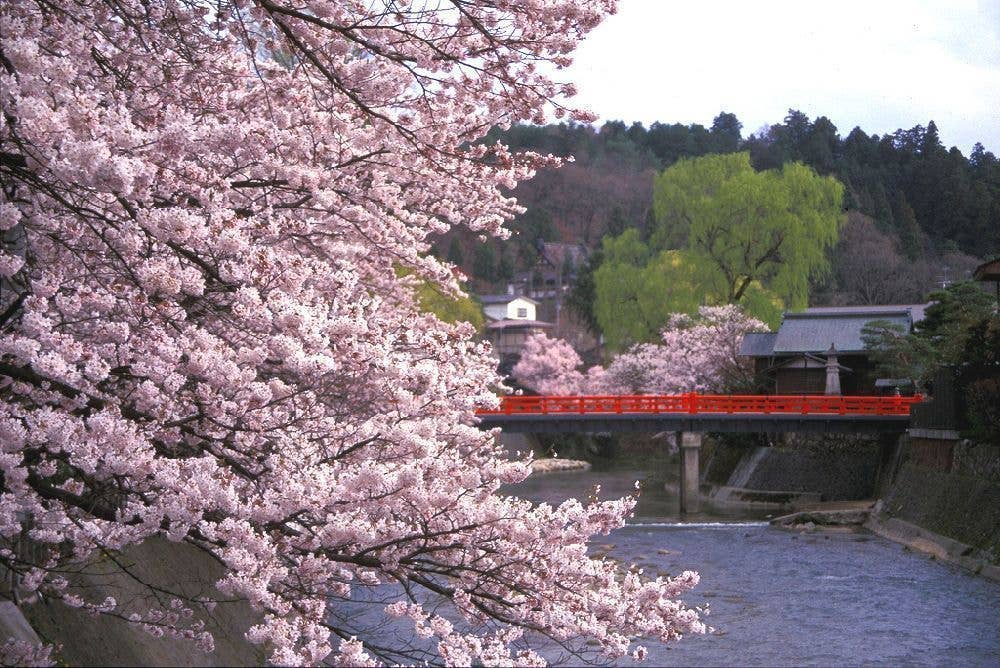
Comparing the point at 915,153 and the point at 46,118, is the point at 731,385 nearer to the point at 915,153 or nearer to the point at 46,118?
the point at 915,153

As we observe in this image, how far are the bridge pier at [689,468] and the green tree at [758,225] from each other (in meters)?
9.46

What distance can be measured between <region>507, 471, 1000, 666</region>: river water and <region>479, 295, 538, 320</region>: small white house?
180 feet

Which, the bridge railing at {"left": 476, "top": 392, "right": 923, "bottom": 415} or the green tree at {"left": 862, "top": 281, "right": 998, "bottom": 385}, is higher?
the green tree at {"left": 862, "top": 281, "right": 998, "bottom": 385}

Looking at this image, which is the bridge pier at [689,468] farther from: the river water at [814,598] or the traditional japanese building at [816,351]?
the traditional japanese building at [816,351]

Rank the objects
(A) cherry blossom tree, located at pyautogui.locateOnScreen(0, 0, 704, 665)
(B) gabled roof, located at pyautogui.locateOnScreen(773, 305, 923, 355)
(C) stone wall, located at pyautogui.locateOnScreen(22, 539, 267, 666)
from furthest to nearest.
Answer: (B) gabled roof, located at pyautogui.locateOnScreen(773, 305, 923, 355) < (C) stone wall, located at pyautogui.locateOnScreen(22, 539, 267, 666) < (A) cherry blossom tree, located at pyautogui.locateOnScreen(0, 0, 704, 665)

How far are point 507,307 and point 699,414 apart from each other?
50.8 m

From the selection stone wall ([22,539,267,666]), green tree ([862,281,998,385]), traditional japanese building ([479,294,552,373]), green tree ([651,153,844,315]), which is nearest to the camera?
stone wall ([22,539,267,666])

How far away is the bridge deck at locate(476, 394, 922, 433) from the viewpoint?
1403 inches

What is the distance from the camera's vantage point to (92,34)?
728cm

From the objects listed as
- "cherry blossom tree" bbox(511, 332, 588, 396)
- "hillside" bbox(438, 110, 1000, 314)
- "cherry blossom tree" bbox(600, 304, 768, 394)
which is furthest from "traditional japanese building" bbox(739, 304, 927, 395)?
"cherry blossom tree" bbox(511, 332, 588, 396)

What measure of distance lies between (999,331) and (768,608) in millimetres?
8547

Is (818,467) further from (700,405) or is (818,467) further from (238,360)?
(238,360)

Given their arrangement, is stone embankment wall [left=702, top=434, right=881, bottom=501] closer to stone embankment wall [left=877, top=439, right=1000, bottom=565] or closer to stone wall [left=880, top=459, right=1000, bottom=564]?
stone wall [left=880, top=459, right=1000, bottom=564]

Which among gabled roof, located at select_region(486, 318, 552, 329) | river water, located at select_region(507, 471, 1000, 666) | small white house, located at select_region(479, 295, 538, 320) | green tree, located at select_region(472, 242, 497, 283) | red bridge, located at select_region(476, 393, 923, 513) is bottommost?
river water, located at select_region(507, 471, 1000, 666)
